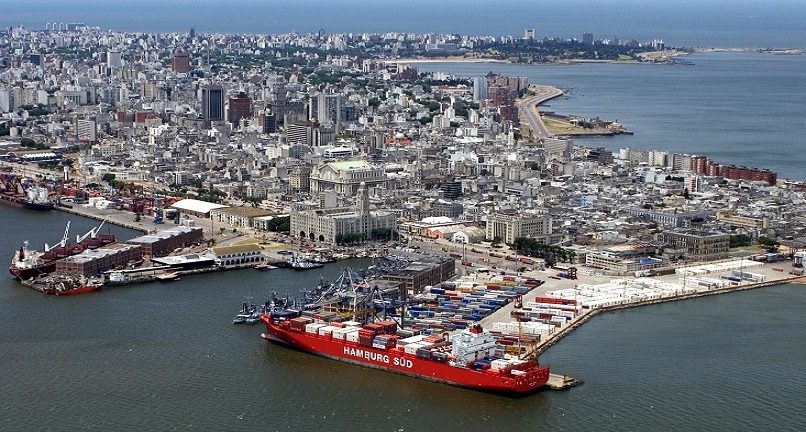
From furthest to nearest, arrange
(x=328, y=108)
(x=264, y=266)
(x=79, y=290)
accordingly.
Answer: (x=328, y=108), (x=264, y=266), (x=79, y=290)

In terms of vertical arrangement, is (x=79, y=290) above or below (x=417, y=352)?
below

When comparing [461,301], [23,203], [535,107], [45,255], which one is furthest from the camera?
[535,107]

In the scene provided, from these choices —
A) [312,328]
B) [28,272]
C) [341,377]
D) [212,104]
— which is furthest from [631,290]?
[212,104]

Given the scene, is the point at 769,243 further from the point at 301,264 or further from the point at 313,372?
the point at 313,372

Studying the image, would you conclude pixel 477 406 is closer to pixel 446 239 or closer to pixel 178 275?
pixel 178 275

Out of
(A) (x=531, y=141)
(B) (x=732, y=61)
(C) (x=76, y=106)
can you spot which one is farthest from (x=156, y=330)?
(B) (x=732, y=61)

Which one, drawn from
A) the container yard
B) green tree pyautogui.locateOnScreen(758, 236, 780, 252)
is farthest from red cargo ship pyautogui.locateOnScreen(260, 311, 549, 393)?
green tree pyautogui.locateOnScreen(758, 236, 780, 252)

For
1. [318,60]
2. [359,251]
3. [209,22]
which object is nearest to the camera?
[359,251]
